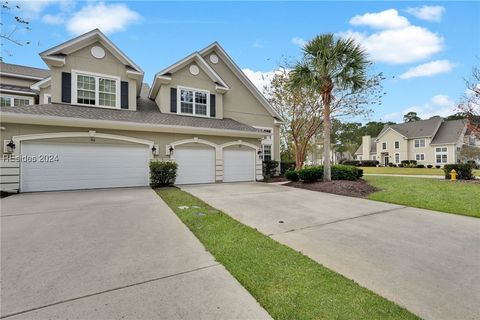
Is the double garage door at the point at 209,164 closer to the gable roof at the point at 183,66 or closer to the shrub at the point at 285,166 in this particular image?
the shrub at the point at 285,166

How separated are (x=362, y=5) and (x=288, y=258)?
13214 mm

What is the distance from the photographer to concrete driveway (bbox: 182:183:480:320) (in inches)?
101

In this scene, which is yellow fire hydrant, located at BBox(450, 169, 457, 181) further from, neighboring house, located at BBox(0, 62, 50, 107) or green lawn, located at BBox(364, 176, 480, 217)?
neighboring house, located at BBox(0, 62, 50, 107)

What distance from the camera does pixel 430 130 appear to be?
35.5m

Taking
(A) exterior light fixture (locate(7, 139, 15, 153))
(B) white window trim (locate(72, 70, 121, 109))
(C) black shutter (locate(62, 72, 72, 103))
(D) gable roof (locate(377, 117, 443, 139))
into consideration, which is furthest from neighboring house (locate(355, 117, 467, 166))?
(A) exterior light fixture (locate(7, 139, 15, 153))

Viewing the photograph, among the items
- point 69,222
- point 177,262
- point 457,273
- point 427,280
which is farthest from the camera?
point 69,222

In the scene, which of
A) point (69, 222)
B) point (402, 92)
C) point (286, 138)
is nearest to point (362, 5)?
point (402, 92)

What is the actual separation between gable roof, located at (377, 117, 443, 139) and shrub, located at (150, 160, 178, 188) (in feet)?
135

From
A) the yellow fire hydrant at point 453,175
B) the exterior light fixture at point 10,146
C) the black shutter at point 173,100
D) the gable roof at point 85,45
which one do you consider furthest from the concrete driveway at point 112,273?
the yellow fire hydrant at point 453,175

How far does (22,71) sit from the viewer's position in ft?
56.6

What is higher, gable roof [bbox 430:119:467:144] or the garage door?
gable roof [bbox 430:119:467:144]

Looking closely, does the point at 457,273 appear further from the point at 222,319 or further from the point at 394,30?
the point at 394,30

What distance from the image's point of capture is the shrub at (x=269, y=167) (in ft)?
53.9

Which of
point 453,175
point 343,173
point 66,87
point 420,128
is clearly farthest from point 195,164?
point 420,128
